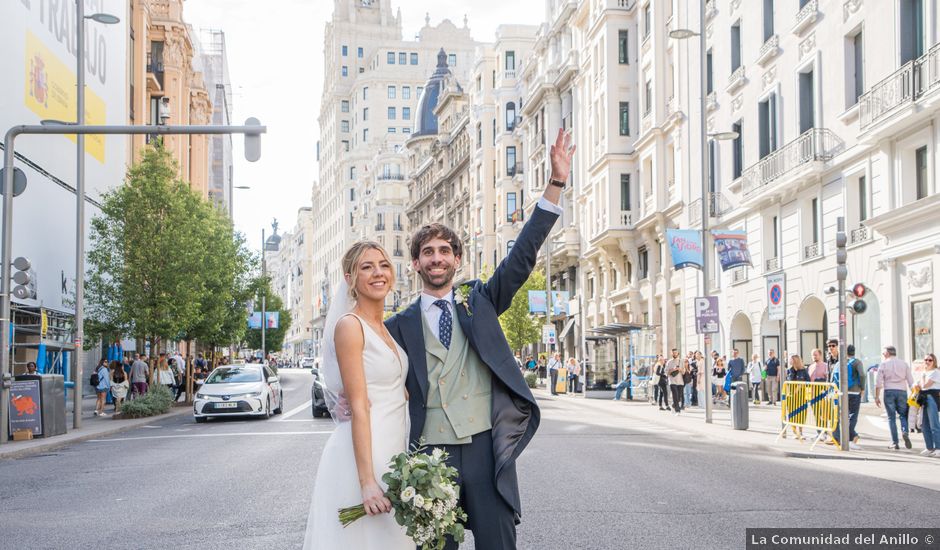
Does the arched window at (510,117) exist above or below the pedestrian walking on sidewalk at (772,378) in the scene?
above

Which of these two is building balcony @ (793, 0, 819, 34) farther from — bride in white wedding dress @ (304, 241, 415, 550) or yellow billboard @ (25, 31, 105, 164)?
bride in white wedding dress @ (304, 241, 415, 550)

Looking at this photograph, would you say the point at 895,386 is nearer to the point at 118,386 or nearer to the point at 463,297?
the point at 463,297

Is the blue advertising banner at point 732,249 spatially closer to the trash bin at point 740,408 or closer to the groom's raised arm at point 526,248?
the trash bin at point 740,408

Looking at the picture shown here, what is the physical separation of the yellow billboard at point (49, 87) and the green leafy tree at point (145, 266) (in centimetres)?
342

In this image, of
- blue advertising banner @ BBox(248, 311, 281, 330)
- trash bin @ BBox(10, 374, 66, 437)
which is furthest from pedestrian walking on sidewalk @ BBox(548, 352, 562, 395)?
blue advertising banner @ BBox(248, 311, 281, 330)

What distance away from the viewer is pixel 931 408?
1594 cm

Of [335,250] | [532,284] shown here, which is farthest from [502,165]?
[335,250]

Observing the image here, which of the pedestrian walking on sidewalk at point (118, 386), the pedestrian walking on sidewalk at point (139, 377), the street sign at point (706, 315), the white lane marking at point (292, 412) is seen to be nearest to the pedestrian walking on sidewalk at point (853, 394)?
the street sign at point (706, 315)

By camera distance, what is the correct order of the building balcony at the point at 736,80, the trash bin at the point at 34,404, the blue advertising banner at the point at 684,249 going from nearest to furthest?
the trash bin at the point at 34,404
the blue advertising banner at the point at 684,249
the building balcony at the point at 736,80

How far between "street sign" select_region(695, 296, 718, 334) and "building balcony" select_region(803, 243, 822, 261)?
5527 millimetres

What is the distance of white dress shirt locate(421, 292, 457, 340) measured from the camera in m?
4.46

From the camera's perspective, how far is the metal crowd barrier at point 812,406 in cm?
1700

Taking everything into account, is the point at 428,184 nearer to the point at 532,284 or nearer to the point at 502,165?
the point at 502,165

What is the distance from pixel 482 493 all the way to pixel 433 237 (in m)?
1.11
